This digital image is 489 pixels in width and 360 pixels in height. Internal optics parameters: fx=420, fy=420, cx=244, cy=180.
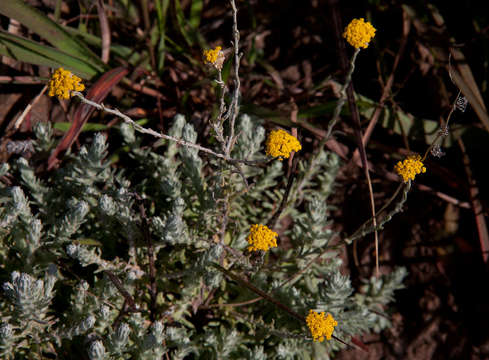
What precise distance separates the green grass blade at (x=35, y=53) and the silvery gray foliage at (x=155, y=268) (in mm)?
434

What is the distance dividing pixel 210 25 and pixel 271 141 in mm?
2090

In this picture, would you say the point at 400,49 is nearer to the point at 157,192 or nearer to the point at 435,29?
the point at 435,29

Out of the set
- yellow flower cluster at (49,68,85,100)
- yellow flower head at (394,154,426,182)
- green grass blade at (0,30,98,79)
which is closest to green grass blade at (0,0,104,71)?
green grass blade at (0,30,98,79)

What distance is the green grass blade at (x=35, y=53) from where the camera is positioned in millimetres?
2586

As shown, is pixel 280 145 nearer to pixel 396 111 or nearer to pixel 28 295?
pixel 28 295

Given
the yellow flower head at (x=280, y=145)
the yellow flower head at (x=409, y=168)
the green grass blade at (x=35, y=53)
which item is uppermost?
the green grass blade at (x=35, y=53)

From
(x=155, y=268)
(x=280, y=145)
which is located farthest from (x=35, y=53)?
(x=280, y=145)

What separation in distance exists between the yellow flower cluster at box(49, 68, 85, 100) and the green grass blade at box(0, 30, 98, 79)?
3.69 ft

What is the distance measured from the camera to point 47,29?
2.68 m

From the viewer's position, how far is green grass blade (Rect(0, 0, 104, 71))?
8.19 feet

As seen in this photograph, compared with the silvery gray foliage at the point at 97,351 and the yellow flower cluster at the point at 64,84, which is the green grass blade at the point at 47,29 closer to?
the yellow flower cluster at the point at 64,84

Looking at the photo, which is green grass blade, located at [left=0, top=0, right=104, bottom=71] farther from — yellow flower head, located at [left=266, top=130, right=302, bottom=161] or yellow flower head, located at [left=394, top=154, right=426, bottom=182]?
yellow flower head, located at [left=394, top=154, right=426, bottom=182]

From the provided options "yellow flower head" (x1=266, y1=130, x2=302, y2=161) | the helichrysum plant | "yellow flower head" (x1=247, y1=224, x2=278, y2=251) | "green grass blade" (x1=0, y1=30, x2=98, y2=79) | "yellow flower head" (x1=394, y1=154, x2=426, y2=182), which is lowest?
the helichrysum plant

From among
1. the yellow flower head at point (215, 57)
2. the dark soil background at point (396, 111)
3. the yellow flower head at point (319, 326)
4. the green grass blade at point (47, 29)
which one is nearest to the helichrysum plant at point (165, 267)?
the yellow flower head at point (319, 326)
